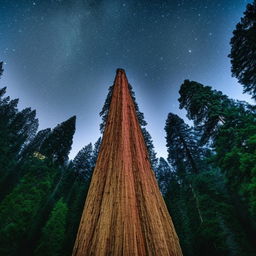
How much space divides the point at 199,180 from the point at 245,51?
10.3 m

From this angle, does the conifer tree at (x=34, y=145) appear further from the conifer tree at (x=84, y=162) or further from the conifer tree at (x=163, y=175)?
the conifer tree at (x=163, y=175)

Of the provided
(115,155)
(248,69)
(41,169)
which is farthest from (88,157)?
(115,155)

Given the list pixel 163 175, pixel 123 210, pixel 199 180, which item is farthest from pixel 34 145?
pixel 123 210

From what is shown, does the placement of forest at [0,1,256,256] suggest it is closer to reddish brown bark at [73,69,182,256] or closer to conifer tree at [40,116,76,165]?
conifer tree at [40,116,76,165]

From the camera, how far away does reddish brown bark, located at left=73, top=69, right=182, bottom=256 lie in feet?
4.24

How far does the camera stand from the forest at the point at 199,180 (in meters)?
8.32

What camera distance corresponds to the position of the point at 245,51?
9.82 meters

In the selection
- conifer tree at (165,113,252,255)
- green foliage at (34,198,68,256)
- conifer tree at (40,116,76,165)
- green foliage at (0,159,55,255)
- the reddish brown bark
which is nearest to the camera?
the reddish brown bark

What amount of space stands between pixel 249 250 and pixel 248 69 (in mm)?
13004

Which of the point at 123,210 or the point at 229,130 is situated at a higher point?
the point at 229,130

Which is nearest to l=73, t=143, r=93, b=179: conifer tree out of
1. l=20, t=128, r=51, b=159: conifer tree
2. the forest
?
the forest

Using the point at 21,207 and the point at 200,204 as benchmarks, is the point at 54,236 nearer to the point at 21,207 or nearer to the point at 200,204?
the point at 21,207

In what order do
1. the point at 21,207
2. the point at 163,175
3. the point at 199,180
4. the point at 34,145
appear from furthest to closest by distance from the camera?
the point at 34,145 → the point at 163,175 → the point at 21,207 → the point at 199,180

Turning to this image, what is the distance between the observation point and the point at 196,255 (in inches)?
578
